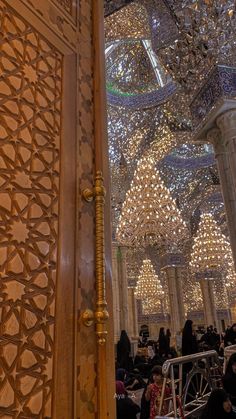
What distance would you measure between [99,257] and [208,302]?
1191 cm

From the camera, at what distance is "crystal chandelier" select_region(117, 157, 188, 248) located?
6.23 meters

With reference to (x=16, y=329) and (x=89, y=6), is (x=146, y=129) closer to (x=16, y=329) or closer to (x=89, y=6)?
(x=89, y=6)

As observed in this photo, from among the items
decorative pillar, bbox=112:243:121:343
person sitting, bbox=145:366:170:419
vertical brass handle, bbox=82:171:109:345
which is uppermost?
decorative pillar, bbox=112:243:121:343

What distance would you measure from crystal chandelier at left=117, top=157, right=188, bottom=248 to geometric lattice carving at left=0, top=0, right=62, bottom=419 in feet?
17.3

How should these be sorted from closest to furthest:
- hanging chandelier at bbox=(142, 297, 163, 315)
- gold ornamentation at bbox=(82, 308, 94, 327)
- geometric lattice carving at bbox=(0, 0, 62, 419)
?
geometric lattice carving at bbox=(0, 0, 62, 419) < gold ornamentation at bbox=(82, 308, 94, 327) < hanging chandelier at bbox=(142, 297, 163, 315)

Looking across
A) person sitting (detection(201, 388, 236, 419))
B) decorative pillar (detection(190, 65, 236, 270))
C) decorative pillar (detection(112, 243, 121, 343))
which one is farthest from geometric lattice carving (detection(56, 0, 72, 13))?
decorative pillar (detection(112, 243, 121, 343))

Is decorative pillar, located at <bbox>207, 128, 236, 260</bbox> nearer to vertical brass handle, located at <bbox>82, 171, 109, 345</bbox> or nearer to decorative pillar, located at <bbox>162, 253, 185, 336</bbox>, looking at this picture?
vertical brass handle, located at <bbox>82, 171, 109, 345</bbox>

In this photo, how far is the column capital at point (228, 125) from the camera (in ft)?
10.8

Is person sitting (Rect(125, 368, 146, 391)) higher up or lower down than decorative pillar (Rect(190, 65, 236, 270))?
lower down

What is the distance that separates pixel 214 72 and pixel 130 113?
3.88m

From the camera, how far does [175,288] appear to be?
1012 cm

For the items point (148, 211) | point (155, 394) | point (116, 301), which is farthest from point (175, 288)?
point (155, 394)

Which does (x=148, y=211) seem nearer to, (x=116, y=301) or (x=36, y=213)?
(x=116, y=301)

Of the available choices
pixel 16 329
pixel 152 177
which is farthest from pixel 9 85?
pixel 152 177
